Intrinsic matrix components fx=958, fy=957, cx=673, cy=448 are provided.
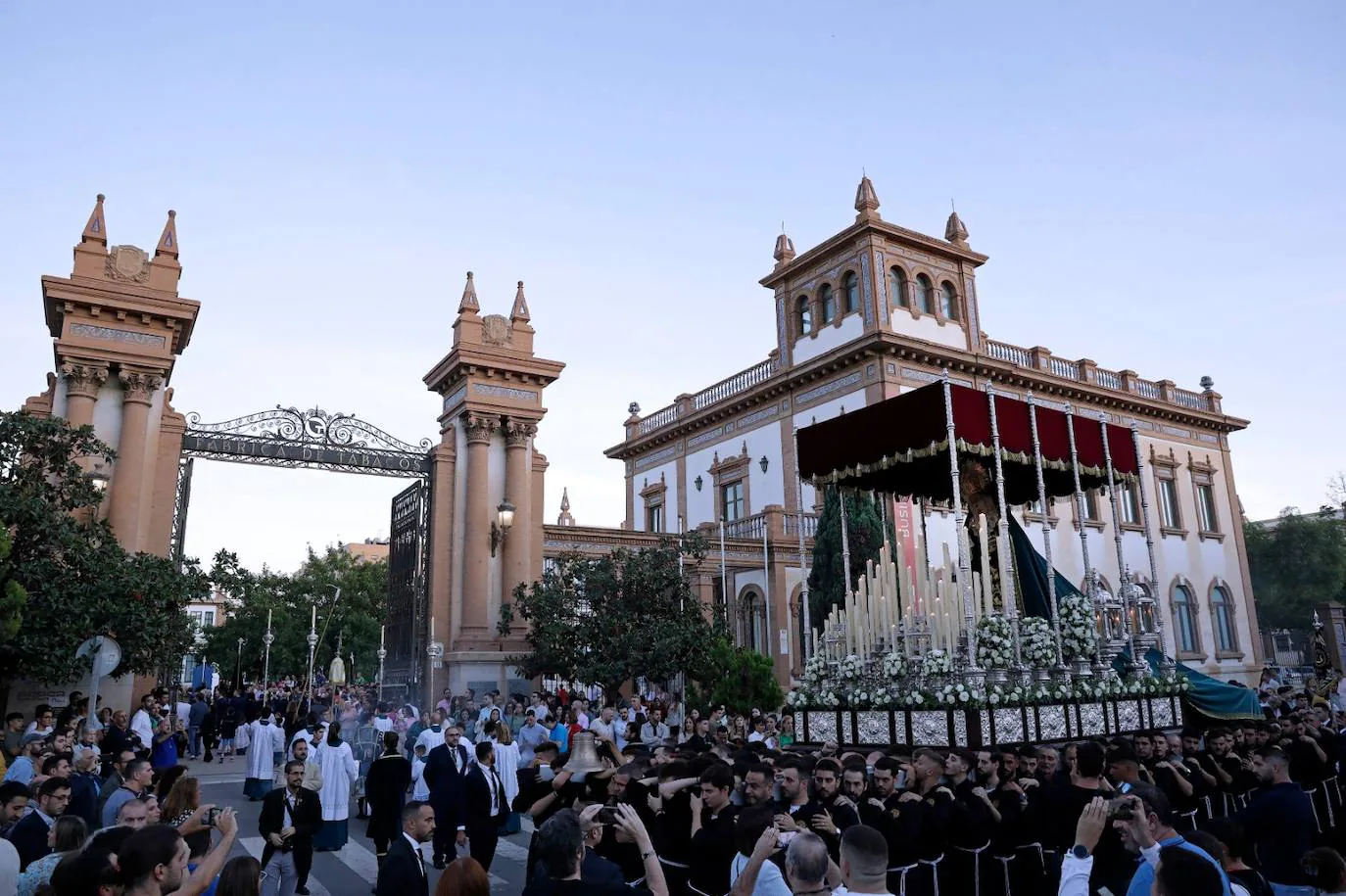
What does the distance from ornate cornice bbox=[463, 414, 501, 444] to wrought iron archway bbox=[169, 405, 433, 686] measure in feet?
3.49

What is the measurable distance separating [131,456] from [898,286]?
2347 cm

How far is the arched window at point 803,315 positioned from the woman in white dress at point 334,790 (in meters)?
25.1

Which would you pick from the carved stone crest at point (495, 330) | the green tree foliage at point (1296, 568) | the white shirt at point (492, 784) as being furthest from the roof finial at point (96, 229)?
the green tree foliage at point (1296, 568)

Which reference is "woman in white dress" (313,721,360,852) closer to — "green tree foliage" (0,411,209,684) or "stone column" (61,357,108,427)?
"green tree foliage" (0,411,209,684)

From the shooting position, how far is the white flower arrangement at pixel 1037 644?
12.3 meters

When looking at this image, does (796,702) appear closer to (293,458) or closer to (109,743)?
(109,743)

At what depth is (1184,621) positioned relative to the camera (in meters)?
38.2

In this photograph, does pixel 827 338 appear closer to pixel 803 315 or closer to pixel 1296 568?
pixel 803 315

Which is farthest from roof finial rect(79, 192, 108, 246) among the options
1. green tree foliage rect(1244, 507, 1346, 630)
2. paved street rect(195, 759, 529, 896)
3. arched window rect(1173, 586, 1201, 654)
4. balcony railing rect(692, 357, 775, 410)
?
green tree foliage rect(1244, 507, 1346, 630)

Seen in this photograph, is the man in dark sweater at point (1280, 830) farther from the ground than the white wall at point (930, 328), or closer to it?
closer to it

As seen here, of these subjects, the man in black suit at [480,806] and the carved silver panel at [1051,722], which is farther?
the carved silver panel at [1051,722]

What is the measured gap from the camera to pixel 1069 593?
48.6 ft

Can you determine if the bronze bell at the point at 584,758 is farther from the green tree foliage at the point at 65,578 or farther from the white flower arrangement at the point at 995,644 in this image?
the green tree foliage at the point at 65,578

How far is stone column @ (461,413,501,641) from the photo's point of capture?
2100 centimetres
